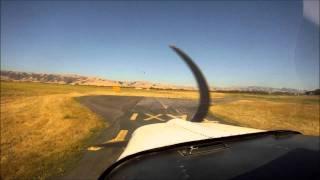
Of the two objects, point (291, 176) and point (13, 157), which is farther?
point (13, 157)

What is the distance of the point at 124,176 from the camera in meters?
1.99

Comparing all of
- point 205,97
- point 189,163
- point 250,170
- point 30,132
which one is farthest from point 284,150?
point 30,132

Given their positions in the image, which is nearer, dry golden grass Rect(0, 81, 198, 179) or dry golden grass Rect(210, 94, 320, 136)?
dry golden grass Rect(0, 81, 198, 179)

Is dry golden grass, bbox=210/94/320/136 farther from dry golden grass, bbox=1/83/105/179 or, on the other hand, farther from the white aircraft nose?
the white aircraft nose

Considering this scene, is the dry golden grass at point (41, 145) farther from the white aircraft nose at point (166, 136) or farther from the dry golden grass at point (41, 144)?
the white aircraft nose at point (166, 136)

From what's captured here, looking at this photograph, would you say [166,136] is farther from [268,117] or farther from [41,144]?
[268,117]

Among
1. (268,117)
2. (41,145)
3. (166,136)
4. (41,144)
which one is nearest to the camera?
(166,136)

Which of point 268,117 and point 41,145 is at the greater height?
point 268,117

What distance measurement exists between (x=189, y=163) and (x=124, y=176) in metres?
Answer: 0.52

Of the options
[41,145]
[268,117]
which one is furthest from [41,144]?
[268,117]

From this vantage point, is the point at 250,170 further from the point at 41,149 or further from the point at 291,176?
the point at 41,149

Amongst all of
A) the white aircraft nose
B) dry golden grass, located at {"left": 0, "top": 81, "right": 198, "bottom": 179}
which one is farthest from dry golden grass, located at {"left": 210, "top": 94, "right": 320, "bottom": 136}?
the white aircraft nose

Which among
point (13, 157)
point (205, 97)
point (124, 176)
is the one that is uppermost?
point (205, 97)

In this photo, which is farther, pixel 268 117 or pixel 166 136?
pixel 268 117
